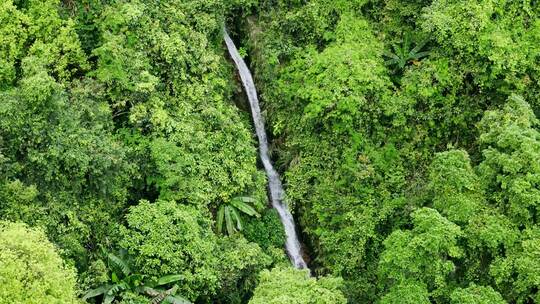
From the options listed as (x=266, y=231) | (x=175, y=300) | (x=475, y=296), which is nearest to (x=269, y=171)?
(x=266, y=231)

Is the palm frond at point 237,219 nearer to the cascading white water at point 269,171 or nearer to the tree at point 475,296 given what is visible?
the cascading white water at point 269,171

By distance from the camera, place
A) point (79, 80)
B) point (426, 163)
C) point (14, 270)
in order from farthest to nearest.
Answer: point (426, 163)
point (79, 80)
point (14, 270)

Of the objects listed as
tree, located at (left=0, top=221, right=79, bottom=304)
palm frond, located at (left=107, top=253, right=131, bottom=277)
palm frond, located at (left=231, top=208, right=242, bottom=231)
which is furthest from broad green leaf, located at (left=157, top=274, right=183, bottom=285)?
palm frond, located at (left=231, top=208, right=242, bottom=231)

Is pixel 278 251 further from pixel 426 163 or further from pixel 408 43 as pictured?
pixel 408 43

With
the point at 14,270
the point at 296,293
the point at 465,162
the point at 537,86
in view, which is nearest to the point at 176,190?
the point at 296,293

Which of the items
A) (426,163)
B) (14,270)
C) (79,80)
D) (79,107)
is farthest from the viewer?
(426,163)

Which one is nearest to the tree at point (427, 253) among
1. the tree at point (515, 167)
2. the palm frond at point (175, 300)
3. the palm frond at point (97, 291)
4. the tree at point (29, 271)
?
the tree at point (515, 167)

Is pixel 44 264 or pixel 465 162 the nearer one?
pixel 44 264
